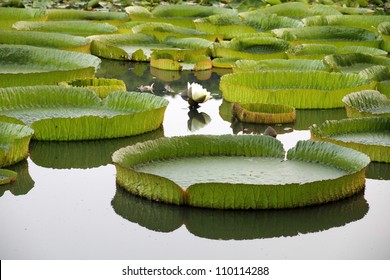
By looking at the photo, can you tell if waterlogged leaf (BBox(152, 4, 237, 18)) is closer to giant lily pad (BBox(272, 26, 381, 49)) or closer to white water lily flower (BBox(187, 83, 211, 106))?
giant lily pad (BBox(272, 26, 381, 49))

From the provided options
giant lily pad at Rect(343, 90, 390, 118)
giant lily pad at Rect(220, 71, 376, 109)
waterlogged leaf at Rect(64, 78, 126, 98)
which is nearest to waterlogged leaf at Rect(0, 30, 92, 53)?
waterlogged leaf at Rect(64, 78, 126, 98)

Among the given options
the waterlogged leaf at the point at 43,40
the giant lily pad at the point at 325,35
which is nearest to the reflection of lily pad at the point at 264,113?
the waterlogged leaf at the point at 43,40

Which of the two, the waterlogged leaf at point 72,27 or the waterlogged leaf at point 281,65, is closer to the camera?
the waterlogged leaf at point 281,65

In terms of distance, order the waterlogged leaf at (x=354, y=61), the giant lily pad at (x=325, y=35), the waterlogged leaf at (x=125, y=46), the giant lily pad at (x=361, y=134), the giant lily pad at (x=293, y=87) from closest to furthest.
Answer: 1. the giant lily pad at (x=361, y=134)
2. the giant lily pad at (x=293, y=87)
3. the waterlogged leaf at (x=354, y=61)
4. the waterlogged leaf at (x=125, y=46)
5. the giant lily pad at (x=325, y=35)

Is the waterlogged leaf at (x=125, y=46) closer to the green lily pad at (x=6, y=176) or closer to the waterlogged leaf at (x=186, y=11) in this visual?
the waterlogged leaf at (x=186, y=11)

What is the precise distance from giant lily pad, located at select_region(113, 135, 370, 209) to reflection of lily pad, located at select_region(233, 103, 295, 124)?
135cm

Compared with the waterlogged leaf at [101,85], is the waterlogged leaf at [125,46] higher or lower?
higher

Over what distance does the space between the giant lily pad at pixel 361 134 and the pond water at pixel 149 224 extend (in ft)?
0.35

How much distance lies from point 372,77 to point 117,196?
3997mm

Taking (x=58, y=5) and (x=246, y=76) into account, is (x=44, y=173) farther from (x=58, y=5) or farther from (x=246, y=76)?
(x=58, y=5)

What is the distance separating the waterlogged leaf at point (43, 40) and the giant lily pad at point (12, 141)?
15.7 feet

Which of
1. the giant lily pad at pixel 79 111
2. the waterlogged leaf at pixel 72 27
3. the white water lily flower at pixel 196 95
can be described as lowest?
the giant lily pad at pixel 79 111

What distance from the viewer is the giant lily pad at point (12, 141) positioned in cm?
582

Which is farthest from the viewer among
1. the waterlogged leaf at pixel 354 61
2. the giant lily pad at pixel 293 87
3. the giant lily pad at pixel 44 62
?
the waterlogged leaf at pixel 354 61
